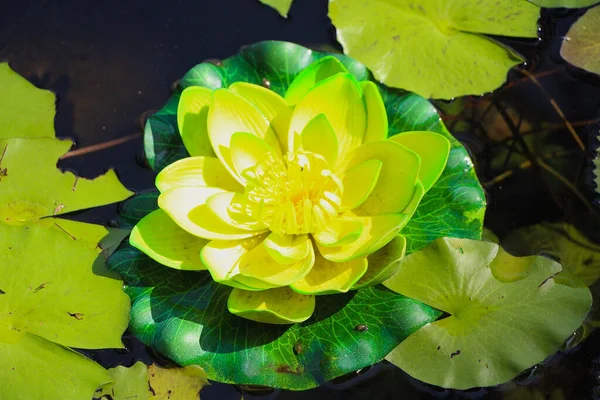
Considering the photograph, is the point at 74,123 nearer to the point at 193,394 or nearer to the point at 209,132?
the point at 209,132

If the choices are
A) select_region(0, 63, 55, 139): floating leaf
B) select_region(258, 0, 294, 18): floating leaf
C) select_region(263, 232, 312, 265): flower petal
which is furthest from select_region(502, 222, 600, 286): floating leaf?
select_region(0, 63, 55, 139): floating leaf

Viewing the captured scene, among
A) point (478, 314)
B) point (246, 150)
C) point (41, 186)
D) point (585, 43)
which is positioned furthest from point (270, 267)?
point (585, 43)

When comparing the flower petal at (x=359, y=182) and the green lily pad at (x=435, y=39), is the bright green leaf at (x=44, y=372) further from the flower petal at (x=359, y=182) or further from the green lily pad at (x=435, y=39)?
the green lily pad at (x=435, y=39)

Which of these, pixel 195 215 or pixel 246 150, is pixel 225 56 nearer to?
pixel 246 150

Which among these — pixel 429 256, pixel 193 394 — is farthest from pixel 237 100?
pixel 193 394

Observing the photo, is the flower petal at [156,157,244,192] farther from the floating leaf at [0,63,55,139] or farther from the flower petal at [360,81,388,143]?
the floating leaf at [0,63,55,139]
